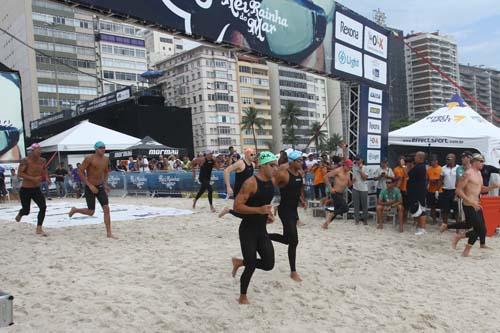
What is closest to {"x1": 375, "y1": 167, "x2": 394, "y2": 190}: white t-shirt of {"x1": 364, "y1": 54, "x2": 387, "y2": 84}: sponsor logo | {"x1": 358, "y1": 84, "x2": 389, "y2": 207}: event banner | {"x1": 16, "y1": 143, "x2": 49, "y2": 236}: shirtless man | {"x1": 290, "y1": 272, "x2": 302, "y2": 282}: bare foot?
{"x1": 358, "y1": 84, "x2": 389, "y2": 207}: event banner

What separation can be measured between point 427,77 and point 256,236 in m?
145

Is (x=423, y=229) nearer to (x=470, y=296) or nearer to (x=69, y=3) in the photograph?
(x=470, y=296)

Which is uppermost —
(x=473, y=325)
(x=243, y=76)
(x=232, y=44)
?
(x=243, y=76)

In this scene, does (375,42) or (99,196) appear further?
(375,42)

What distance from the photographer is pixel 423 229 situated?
29.9ft

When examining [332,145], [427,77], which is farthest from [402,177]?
[427,77]

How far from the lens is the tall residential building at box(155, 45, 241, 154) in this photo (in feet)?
270

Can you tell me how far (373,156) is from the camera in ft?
37.1

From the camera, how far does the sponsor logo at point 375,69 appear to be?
1148cm

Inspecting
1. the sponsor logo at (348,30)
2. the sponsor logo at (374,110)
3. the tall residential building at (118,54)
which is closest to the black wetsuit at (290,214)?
the sponsor logo at (348,30)

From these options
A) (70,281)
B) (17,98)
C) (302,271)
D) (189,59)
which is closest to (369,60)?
(302,271)

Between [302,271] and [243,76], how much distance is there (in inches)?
3284

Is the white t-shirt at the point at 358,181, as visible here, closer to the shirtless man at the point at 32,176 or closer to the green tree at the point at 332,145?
the shirtless man at the point at 32,176

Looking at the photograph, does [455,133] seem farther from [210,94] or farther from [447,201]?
[210,94]
